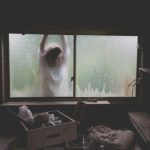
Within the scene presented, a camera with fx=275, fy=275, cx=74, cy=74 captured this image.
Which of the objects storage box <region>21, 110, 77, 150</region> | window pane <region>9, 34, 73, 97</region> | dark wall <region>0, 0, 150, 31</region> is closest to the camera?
storage box <region>21, 110, 77, 150</region>

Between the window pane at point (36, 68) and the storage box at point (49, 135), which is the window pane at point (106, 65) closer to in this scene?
the window pane at point (36, 68)

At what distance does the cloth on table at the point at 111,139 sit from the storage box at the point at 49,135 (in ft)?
0.86

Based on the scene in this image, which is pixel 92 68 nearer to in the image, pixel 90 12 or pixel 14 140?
pixel 90 12

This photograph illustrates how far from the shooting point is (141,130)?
3.16 meters

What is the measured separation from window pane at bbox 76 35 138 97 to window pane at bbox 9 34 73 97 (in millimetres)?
181

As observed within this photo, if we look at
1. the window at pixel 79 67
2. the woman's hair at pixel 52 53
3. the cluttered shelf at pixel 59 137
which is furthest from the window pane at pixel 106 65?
the cluttered shelf at pixel 59 137

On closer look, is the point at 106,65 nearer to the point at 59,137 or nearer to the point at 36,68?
the point at 36,68

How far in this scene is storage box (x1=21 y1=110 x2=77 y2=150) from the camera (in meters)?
3.04

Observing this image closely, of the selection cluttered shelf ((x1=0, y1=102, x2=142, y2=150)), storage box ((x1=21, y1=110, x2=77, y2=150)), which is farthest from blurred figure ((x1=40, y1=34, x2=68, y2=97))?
storage box ((x1=21, y1=110, x2=77, y2=150))

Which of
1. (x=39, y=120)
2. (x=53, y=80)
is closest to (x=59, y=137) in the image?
(x=39, y=120)

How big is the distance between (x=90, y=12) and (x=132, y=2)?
62 centimetres

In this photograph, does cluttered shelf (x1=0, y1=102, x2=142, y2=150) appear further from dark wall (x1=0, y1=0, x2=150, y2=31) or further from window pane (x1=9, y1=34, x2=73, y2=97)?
dark wall (x1=0, y1=0, x2=150, y2=31)

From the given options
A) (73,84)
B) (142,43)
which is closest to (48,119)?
(73,84)

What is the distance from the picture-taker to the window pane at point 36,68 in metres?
4.11
